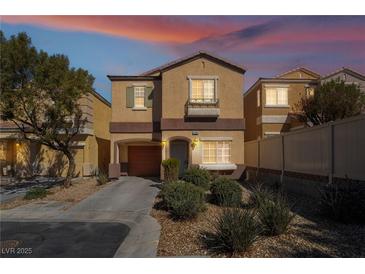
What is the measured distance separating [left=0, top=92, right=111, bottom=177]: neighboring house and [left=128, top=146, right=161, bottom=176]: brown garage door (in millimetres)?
2607

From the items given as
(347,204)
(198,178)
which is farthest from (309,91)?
(347,204)

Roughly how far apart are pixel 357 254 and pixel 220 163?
16.7 meters

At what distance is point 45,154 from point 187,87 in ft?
36.6

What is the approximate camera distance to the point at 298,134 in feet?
54.2

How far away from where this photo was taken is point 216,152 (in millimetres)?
23672

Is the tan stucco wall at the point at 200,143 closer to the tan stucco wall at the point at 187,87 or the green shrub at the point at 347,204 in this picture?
the tan stucco wall at the point at 187,87

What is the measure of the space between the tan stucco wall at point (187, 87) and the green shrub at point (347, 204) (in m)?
14.0

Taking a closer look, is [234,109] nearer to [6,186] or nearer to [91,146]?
[91,146]

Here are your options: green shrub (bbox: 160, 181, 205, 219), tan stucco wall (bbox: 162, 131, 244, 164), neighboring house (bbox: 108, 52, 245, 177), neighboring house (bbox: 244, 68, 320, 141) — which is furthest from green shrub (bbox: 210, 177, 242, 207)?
neighboring house (bbox: 244, 68, 320, 141)

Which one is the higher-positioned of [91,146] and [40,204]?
[91,146]

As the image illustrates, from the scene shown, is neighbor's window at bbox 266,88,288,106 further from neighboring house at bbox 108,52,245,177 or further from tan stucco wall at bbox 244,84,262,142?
→ neighboring house at bbox 108,52,245,177

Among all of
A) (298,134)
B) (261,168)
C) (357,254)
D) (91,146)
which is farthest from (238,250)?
(91,146)

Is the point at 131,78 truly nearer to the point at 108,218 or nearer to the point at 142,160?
the point at 142,160

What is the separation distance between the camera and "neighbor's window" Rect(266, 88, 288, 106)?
1087 inches
